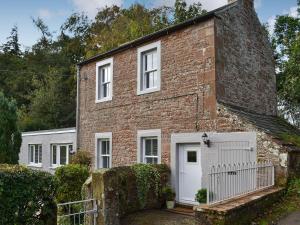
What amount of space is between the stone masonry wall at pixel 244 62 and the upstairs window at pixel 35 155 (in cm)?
1593

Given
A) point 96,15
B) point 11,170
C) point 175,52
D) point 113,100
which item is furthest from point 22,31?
point 11,170

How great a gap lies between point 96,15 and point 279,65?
20293 mm

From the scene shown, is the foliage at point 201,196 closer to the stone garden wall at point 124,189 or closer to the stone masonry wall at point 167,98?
the stone garden wall at point 124,189

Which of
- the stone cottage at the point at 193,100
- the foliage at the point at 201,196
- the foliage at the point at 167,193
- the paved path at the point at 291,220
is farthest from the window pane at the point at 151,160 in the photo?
the paved path at the point at 291,220

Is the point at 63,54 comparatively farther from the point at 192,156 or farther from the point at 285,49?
the point at 192,156

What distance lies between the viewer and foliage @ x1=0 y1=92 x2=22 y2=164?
16578mm

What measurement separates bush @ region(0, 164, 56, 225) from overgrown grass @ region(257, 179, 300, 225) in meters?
5.45

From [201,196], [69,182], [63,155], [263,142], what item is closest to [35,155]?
[63,155]

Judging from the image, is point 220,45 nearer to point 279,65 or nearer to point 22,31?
point 279,65

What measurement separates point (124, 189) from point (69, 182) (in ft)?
7.00

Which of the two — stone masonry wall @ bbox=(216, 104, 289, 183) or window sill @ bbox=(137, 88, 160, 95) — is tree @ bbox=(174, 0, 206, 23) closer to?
window sill @ bbox=(137, 88, 160, 95)

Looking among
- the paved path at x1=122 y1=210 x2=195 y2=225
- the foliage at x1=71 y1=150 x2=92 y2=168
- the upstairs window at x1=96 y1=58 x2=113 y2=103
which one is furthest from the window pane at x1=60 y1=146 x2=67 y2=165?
the paved path at x1=122 y1=210 x2=195 y2=225

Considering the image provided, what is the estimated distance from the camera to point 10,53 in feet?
145

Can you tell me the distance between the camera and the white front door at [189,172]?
12.4 meters
